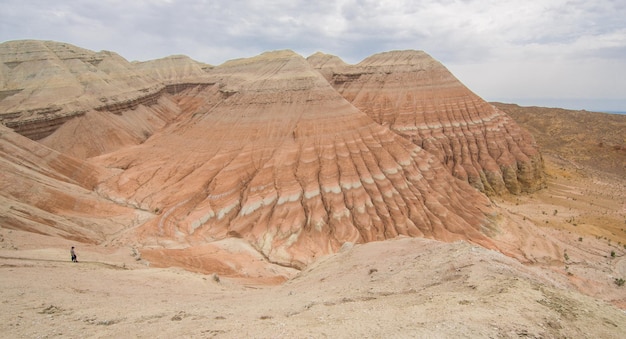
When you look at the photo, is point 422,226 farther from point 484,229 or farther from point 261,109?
point 261,109

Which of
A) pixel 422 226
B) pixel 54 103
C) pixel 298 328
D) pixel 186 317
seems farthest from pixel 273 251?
pixel 54 103

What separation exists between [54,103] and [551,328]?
57.1 metres

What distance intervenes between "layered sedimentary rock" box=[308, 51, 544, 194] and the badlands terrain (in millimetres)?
240

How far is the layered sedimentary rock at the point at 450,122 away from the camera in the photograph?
135 feet

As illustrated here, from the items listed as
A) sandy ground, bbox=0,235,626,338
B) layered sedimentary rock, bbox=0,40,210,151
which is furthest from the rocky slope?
sandy ground, bbox=0,235,626,338

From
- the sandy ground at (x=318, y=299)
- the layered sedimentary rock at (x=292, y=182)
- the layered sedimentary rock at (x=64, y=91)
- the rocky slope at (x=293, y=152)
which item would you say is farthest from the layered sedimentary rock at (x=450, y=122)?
the layered sedimentary rock at (x=64, y=91)

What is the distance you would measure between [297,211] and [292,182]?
274 cm

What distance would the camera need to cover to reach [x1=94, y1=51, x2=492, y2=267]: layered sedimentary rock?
984 inches

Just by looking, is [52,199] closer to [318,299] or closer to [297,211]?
[297,211]

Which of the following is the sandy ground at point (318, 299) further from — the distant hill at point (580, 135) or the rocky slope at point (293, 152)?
the distant hill at point (580, 135)

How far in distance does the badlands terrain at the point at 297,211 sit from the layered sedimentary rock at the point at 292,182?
16cm

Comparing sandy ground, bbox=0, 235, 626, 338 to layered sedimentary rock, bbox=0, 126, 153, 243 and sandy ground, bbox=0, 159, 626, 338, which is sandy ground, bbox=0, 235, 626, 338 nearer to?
sandy ground, bbox=0, 159, 626, 338

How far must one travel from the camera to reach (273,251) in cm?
2347

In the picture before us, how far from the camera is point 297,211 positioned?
85.7ft
